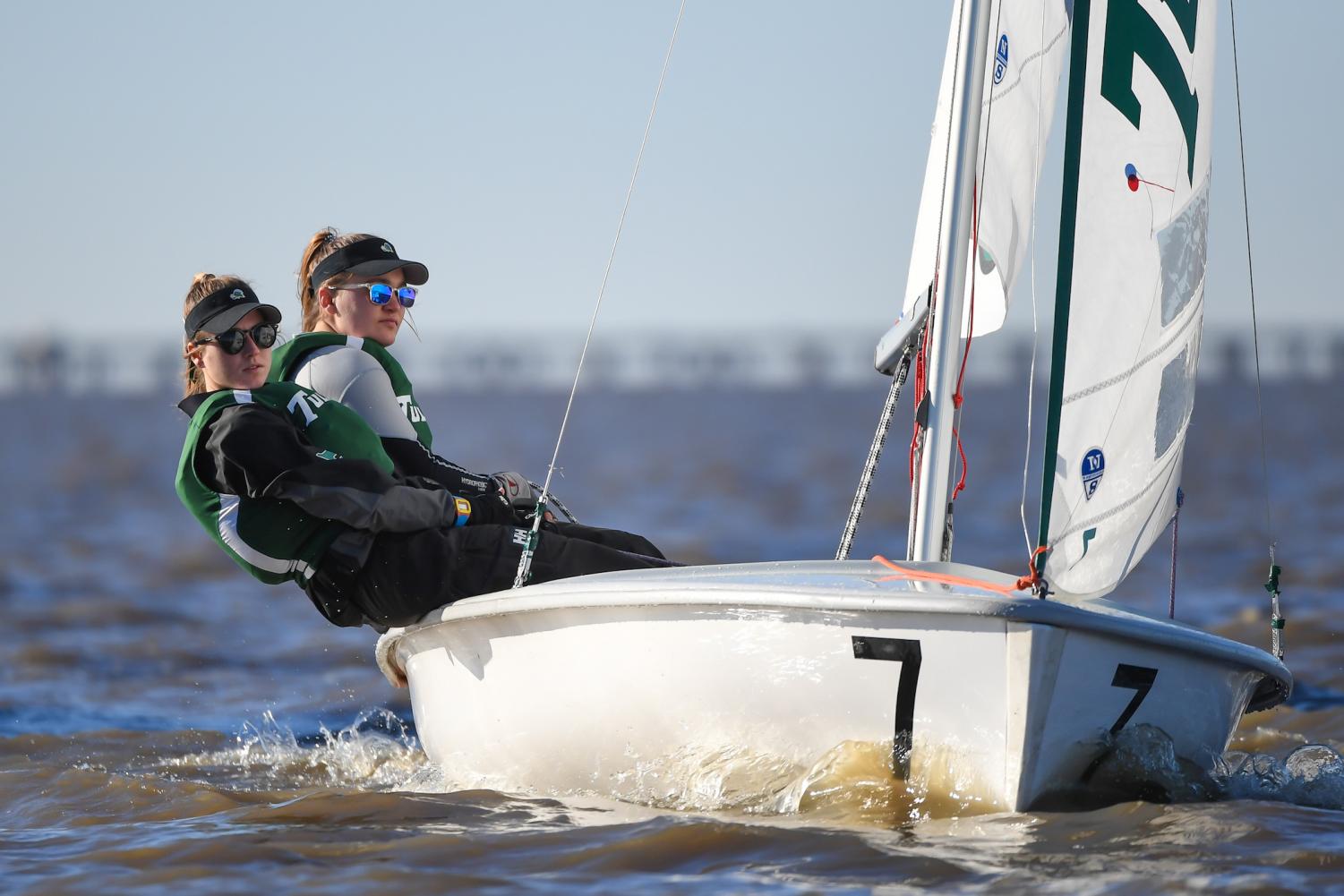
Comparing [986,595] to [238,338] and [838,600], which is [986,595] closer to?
[838,600]

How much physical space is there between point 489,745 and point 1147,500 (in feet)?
6.37

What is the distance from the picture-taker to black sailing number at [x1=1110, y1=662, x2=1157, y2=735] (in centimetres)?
380

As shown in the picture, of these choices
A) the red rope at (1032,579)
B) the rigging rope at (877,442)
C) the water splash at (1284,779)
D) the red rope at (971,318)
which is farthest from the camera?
the rigging rope at (877,442)

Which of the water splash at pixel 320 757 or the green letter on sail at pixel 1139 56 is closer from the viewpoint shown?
the green letter on sail at pixel 1139 56

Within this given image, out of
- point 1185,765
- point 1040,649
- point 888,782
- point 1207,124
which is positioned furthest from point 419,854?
point 1207,124

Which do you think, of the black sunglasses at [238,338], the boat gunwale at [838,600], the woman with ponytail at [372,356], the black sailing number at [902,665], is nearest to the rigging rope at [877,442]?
the boat gunwale at [838,600]

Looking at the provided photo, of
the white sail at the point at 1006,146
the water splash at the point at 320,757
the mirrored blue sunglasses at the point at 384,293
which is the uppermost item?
the white sail at the point at 1006,146

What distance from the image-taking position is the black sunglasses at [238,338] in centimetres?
446

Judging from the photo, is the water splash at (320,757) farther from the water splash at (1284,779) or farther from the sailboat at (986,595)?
the water splash at (1284,779)

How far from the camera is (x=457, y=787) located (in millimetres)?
4719

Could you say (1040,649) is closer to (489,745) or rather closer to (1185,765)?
(1185,765)

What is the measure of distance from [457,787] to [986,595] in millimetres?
1844

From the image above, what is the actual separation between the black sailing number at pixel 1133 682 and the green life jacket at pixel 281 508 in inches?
79.7

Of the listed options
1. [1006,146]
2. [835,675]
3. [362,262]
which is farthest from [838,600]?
[362,262]
